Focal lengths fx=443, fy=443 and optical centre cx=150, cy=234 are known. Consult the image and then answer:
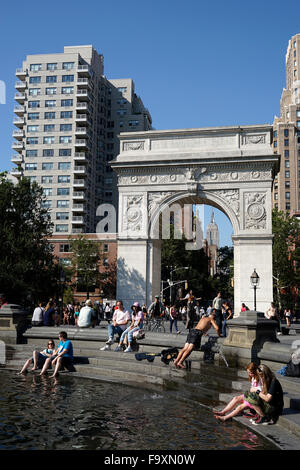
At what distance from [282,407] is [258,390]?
45 centimetres

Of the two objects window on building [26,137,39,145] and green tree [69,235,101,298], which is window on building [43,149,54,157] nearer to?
window on building [26,137,39,145]

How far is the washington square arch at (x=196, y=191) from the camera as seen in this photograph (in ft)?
100

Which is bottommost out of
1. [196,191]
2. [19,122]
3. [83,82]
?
[196,191]

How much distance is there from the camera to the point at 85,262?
5578cm

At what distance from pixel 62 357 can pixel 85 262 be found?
44.6 metres

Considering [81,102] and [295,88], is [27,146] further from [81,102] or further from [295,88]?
[295,88]

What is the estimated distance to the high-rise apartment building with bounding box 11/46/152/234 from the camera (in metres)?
72.9

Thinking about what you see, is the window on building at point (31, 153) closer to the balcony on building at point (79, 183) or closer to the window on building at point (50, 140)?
the window on building at point (50, 140)

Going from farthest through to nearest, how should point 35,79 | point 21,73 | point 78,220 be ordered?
point 21,73
point 35,79
point 78,220

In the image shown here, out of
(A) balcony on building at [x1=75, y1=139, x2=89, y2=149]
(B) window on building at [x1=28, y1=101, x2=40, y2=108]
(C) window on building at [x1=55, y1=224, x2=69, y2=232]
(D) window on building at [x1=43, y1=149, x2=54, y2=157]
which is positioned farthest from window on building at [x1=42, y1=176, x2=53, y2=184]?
(B) window on building at [x1=28, y1=101, x2=40, y2=108]

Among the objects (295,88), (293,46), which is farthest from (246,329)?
(293,46)

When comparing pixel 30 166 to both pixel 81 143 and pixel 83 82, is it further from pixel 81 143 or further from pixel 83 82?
pixel 83 82

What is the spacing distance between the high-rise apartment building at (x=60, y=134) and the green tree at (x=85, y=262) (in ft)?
46.0

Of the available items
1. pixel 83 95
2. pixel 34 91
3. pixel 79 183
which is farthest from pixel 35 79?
pixel 79 183
